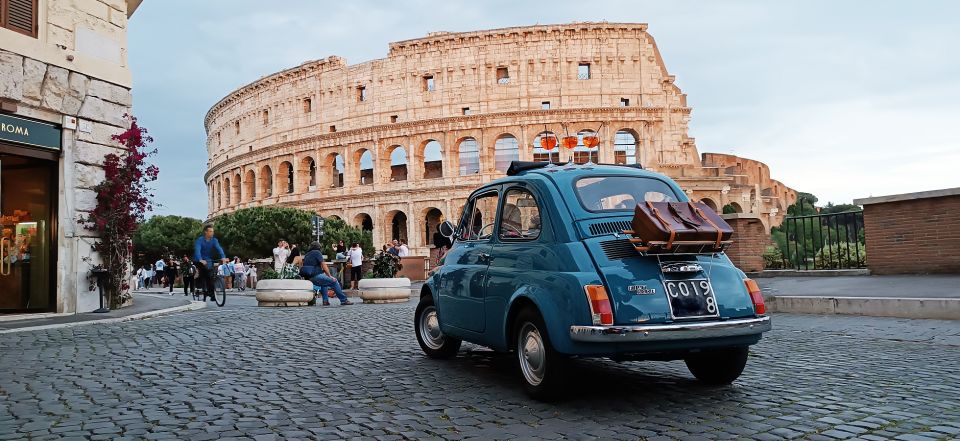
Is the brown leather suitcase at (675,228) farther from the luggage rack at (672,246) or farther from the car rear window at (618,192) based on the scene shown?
the car rear window at (618,192)

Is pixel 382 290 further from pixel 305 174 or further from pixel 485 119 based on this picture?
pixel 305 174

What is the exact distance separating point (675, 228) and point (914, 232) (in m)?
9.88

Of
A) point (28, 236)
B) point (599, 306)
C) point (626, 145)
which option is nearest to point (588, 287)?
point (599, 306)

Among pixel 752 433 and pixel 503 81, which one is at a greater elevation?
pixel 503 81

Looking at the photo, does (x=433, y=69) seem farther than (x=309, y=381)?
Result: Yes

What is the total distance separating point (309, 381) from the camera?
214 inches

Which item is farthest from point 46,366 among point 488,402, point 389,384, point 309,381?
point 488,402

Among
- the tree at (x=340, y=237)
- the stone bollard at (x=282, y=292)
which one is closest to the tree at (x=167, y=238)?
the tree at (x=340, y=237)

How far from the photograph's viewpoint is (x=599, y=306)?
13.8 ft

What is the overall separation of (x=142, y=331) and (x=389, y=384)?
5717 millimetres

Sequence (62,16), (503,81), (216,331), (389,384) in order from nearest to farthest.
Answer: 1. (389,384)
2. (216,331)
3. (62,16)
4. (503,81)

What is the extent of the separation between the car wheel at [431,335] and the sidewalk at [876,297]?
5.98 meters

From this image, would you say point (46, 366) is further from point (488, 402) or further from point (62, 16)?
point (62, 16)

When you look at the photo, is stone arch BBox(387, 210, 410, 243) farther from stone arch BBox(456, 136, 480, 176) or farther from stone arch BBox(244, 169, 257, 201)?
stone arch BBox(244, 169, 257, 201)
